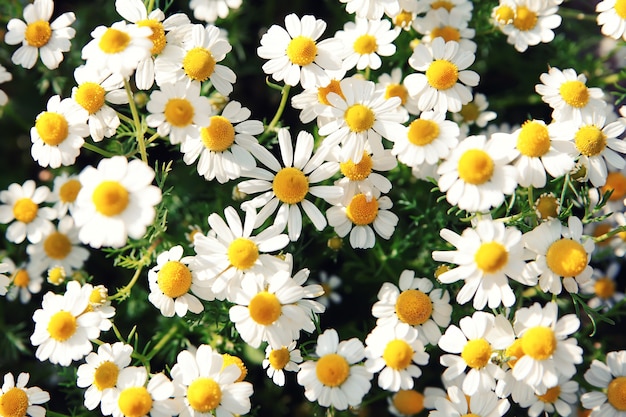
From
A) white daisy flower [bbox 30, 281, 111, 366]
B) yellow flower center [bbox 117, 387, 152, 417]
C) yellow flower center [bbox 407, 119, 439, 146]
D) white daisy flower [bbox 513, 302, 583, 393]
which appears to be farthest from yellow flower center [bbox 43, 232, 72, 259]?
white daisy flower [bbox 513, 302, 583, 393]

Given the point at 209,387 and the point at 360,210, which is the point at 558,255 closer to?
the point at 360,210

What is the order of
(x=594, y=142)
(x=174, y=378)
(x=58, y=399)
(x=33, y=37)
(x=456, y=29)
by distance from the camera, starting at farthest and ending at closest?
(x=58, y=399), (x=456, y=29), (x=33, y=37), (x=594, y=142), (x=174, y=378)

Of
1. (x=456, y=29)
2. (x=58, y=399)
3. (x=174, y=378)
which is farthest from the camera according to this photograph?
(x=58, y=399)

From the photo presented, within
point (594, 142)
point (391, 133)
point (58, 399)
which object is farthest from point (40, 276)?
point (594, 142)

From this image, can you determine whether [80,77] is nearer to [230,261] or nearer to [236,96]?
[230,261]

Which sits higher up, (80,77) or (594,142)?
(80,77)

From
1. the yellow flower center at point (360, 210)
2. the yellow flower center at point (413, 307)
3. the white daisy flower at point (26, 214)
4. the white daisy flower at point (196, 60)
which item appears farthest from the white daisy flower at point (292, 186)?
the white daisy flower at point (26, 214)

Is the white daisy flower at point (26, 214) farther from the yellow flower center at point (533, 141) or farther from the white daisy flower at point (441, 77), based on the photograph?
the yellow flower center at point (533, 141)

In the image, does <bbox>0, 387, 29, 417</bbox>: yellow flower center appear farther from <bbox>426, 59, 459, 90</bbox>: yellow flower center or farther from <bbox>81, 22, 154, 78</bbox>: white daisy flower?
<bbox>426, 59, 459, 90</bbox>: yellow flower center

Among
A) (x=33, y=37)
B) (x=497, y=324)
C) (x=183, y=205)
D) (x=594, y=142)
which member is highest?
(x=33, y=37)
